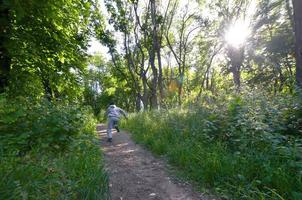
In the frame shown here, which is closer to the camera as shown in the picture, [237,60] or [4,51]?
[4,51]

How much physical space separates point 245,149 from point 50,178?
3.44 meters

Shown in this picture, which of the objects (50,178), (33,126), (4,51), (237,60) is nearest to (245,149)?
(50,178)

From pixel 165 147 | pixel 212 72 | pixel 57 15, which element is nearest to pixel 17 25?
pixel 57 15

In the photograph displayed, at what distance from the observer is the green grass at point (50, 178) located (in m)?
2.50

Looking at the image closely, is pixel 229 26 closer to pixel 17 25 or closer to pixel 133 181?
pixel 17 25

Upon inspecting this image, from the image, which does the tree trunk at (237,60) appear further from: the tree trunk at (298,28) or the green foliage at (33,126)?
the green foliage at (33,126)

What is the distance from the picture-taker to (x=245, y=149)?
4.26 m

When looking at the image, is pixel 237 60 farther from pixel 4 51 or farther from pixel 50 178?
pixel 50 178

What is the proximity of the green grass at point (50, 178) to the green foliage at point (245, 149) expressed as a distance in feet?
6.58

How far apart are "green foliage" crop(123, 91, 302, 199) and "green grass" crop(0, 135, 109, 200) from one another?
2006 mm

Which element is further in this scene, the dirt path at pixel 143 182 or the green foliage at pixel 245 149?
the dirt path at pixel 143 182

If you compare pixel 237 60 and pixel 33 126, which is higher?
pixel 237 60

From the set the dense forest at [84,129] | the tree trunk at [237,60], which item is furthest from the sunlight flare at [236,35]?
the dense forest at [84,129]

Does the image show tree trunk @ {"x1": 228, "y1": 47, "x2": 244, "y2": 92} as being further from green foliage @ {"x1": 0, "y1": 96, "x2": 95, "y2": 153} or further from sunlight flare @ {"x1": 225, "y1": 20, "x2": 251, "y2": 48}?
green foliage @ {"x1": 0, "y1": 96, "x2": 95, "y2": 153}
